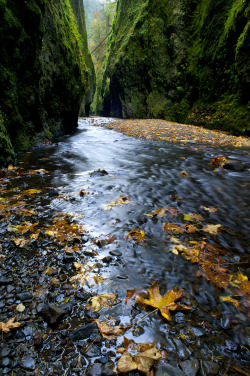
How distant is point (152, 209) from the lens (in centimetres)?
271

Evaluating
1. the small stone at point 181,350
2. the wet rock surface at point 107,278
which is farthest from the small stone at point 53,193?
the small stone at point 181,350

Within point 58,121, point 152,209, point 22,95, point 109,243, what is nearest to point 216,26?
point 58,121

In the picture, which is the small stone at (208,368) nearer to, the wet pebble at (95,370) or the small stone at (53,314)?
the wet pebble at (95,370)

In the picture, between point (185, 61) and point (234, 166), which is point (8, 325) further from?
point (185, 61)

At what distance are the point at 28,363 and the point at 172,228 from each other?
168 centimetres

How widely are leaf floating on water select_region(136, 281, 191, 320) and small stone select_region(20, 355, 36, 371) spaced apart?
0.69m

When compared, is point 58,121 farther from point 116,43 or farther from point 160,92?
point 116,43

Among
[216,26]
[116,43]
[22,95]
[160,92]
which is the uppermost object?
[116,43]

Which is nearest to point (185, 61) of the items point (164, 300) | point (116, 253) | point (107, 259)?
point (116, 253)

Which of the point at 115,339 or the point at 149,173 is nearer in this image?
the point at 115,339

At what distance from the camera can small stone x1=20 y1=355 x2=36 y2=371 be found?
1.03 metres

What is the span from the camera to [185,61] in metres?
15.4

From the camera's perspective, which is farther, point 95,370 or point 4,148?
point 4,148

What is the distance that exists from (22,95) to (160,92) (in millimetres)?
14977
